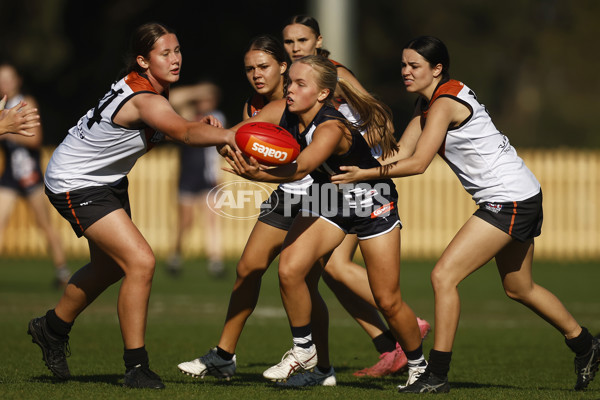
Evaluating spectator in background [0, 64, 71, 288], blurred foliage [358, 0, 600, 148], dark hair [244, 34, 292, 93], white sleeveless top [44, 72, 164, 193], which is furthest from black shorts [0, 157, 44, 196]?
blurred foliage [358, 0, 600, 148]

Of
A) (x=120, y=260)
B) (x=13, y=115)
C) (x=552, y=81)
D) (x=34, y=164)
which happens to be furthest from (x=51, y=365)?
(x=552, y=81)

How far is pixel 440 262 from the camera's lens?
19.1 ft

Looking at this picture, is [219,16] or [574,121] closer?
[219,16]

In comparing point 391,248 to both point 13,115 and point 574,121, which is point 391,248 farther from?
point 574,121

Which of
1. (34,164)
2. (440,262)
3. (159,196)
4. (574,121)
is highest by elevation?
(440,262)

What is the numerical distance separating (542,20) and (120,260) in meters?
32.0

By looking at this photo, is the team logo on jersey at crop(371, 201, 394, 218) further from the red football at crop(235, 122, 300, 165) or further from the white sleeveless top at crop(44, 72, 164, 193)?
the white sleeveless top at crop(44, 72, 164, 193)

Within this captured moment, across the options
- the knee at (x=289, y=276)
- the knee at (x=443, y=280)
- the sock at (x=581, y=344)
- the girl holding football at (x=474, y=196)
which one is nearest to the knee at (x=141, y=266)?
the knee at (x=289, y=276)

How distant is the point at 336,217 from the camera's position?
588cm

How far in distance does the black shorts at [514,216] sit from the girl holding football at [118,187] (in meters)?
1.82

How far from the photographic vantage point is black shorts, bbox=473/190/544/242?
5.85 metres

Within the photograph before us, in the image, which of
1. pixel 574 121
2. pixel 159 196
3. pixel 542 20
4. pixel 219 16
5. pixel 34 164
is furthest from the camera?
pixel 574 121

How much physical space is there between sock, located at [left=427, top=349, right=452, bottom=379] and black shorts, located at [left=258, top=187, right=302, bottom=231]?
1.32 metres

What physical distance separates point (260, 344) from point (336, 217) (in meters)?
2.63
